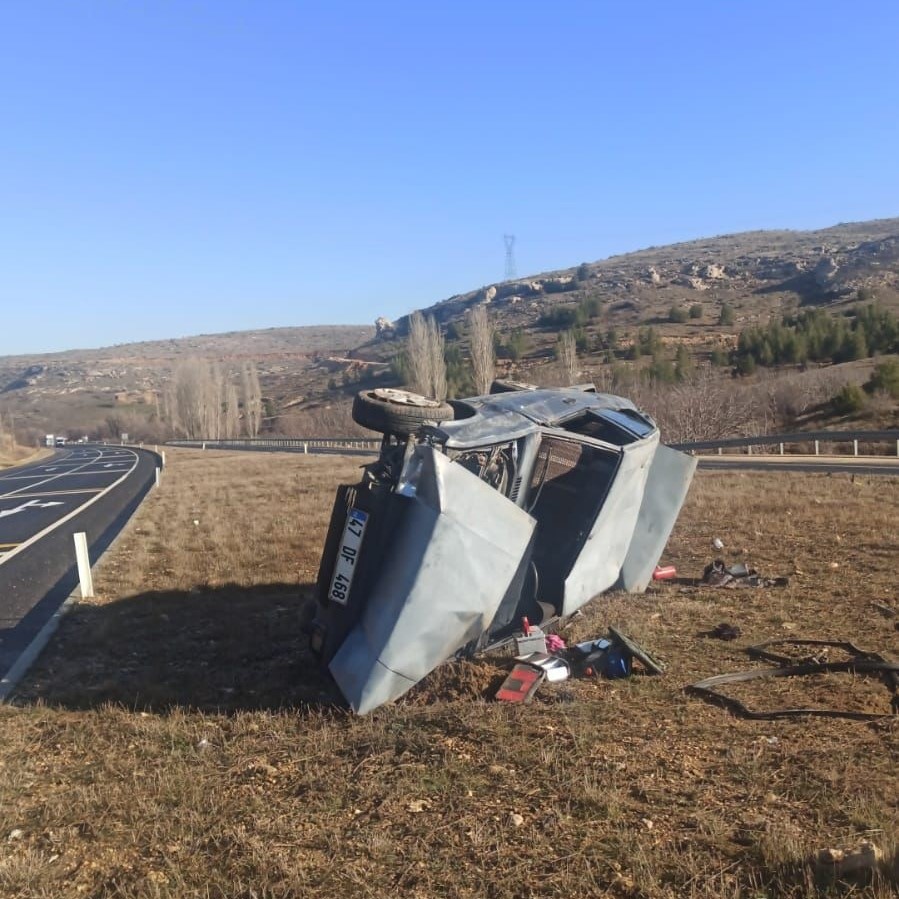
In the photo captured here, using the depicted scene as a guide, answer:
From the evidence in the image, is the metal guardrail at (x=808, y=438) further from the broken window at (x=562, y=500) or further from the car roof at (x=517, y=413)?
the broken window at (x=562, y=500)

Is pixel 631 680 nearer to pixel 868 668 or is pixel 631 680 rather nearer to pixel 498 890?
pixel 868 668

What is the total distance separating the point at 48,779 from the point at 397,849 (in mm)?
2320

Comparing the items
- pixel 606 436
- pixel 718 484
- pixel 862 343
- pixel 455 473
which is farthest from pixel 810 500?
pixel 862 343

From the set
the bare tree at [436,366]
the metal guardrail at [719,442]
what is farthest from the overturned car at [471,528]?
the bare tree at [436,366]

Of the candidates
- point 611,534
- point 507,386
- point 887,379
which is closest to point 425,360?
point 887,379

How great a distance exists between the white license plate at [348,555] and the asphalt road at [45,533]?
365cm

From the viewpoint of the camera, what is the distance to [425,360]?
50812 millimetres

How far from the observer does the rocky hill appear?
7362 centimetres

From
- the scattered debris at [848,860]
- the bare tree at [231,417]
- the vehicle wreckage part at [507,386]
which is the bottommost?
the bare tree at [231,417]

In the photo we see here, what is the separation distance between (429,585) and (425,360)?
151ft

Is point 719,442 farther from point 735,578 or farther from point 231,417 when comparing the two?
point 231,417

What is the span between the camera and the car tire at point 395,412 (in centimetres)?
628

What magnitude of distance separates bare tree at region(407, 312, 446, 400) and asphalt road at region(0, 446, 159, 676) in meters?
18.7

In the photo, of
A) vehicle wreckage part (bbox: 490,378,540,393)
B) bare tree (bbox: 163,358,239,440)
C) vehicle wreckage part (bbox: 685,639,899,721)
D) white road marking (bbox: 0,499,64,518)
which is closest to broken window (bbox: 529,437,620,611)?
vehicle wreckage part (bbox: 685,639,899,721)
